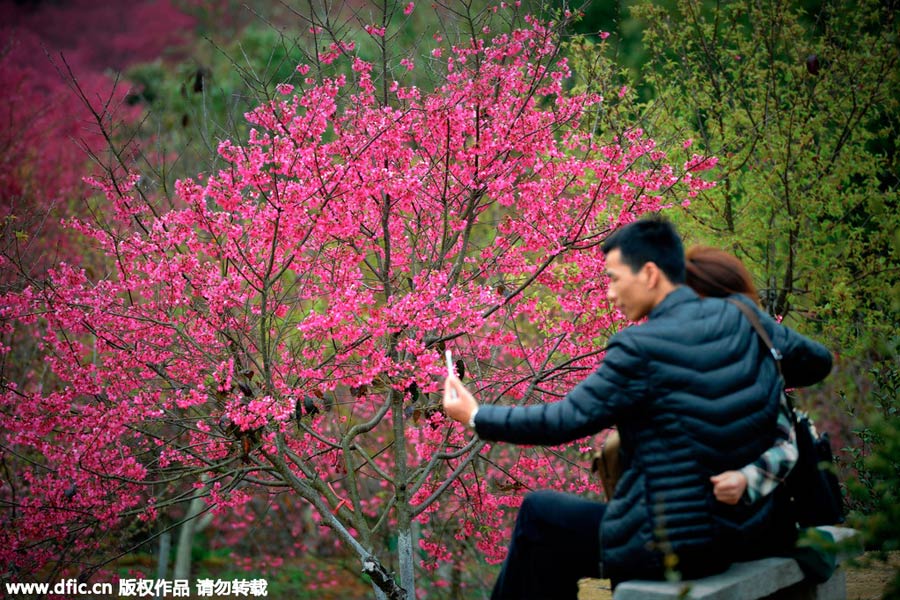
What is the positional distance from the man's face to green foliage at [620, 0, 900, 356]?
3.90 m

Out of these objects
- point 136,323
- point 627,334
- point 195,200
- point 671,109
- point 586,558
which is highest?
point 671,109

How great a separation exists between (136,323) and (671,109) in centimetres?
463

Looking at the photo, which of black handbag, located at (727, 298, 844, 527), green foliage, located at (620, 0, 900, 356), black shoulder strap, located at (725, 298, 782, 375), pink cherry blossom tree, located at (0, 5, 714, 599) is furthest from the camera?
green foliage, located at (620, 0, 900, 356)

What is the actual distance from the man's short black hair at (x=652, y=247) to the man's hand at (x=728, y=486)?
0.60 m

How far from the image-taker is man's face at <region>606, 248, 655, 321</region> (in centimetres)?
266

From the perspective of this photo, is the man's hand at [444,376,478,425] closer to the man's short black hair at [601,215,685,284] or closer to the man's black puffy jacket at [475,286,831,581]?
the man's black puffy jacket at [475,286,831,581]

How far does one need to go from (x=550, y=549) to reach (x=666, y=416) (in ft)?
2.03

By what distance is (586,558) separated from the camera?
275cm

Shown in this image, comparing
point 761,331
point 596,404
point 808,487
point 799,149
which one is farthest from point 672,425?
point 799,149

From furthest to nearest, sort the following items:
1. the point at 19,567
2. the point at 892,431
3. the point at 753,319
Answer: the point at 19,567 → the point at 753,319 → the point at 892,431

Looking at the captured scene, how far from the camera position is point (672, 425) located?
8.07 ft

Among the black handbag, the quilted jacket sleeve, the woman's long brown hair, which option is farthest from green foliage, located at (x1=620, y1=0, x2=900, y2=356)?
the quilted jacket sleeve

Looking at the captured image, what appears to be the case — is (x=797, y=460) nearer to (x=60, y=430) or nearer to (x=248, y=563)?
(x=60, y=430)

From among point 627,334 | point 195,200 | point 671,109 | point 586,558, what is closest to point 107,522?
point 195,200
